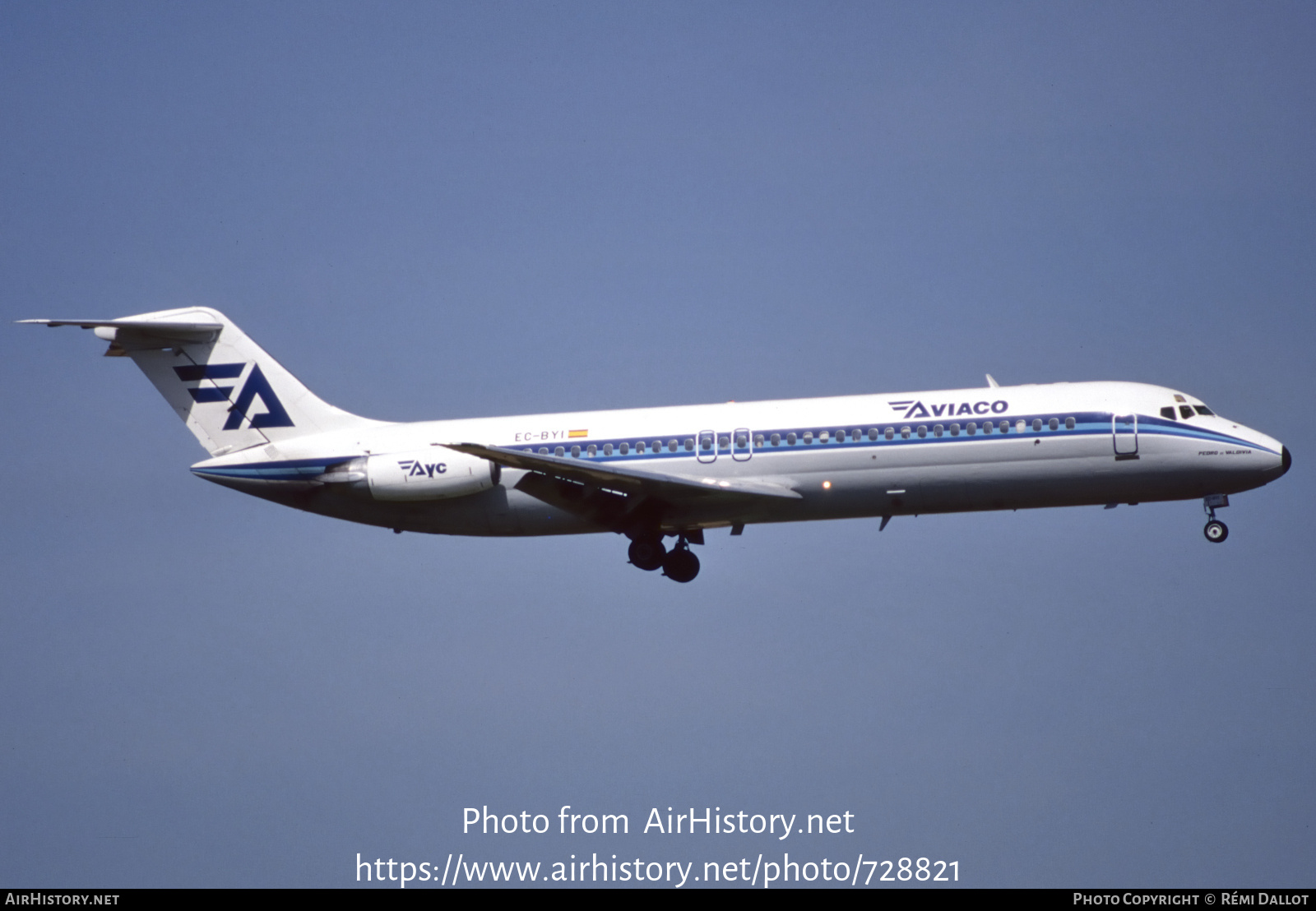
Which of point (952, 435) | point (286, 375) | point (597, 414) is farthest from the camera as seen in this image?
point (286, 375)

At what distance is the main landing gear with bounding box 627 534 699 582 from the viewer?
115 feet

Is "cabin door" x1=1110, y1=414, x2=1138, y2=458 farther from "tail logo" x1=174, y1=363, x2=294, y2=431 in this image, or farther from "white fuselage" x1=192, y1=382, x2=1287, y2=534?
"tail logo" x1=174, y1=363, x2=294, y2=431

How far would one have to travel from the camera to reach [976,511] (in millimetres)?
33656

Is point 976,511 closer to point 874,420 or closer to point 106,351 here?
point 874,420

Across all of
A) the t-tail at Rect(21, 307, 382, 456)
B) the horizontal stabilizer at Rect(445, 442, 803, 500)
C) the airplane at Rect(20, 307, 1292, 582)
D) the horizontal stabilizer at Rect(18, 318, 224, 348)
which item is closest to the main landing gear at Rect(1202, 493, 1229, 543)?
the airplane at Rect(20, 307, 1292, 582)

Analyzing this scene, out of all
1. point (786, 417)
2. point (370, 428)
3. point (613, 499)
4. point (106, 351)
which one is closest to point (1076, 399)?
point (786, 417)

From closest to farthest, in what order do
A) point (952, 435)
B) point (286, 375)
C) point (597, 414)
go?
point (952, 435)
point (597, 414)
point (286, 375)

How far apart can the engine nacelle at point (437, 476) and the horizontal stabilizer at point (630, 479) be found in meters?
1.04

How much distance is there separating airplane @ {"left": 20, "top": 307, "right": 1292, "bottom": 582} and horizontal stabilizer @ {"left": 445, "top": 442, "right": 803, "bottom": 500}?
0.05 metres

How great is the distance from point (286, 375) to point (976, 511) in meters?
17.3

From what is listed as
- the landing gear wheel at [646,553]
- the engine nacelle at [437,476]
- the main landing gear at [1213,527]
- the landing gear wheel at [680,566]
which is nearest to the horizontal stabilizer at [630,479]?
the engine nacelle at [437,476]

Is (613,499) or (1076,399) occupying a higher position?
(1076,399)

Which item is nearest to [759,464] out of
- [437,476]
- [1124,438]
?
[437,476]

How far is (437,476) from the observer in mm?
34125
